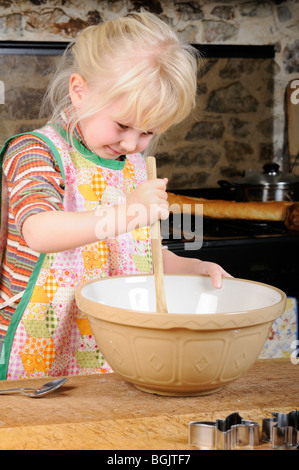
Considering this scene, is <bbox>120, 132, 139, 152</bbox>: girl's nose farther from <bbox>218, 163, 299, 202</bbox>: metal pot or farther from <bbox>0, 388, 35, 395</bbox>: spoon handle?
<bbox>218, 163, 299, 202</bbox>: metal pot

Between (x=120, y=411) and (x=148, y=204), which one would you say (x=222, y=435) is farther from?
(x=148, y=204)

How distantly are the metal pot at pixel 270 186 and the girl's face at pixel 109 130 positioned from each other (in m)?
1.47

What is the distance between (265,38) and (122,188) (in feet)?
6.95

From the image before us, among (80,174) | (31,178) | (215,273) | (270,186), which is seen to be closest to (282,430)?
(215,273)

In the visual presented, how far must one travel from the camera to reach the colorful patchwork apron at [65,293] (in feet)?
4.03

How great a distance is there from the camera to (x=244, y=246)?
2145 millimetres

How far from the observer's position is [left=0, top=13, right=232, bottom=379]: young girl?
112 cm

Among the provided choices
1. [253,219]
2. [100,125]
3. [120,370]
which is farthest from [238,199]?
[120,370]

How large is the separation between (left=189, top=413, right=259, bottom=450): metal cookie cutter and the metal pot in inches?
76.8

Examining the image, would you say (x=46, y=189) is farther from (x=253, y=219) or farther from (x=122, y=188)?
(x=253, y=219)

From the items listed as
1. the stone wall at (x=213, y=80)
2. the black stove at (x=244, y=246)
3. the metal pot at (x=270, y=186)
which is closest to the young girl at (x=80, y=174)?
the black stove at (x=244, y=246)

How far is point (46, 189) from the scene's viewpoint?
41.5 inches

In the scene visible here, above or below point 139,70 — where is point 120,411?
below

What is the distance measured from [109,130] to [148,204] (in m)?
0.28
